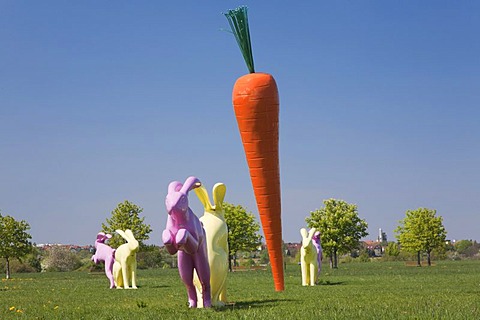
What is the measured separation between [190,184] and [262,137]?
12.9 feet

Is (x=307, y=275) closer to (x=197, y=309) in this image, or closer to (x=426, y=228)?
(x=197, y=309)

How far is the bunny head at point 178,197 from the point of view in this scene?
10.1 metres

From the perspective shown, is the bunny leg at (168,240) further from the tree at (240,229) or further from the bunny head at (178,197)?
the tree at (240,229)

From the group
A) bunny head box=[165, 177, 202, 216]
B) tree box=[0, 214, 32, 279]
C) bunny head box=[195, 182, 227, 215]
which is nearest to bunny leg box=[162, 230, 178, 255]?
bunny head box=[165, 177, 202, 216]

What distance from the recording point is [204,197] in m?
11.9

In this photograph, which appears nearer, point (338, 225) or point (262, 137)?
point (262, 137)

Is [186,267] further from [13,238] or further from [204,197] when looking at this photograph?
[13,238]

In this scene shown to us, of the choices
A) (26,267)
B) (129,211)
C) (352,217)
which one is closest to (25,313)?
(129,211)

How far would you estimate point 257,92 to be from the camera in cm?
1391

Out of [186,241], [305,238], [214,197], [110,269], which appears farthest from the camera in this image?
[110,269]

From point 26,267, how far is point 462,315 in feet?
184

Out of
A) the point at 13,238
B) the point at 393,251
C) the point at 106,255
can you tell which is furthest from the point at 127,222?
the point at 393,251

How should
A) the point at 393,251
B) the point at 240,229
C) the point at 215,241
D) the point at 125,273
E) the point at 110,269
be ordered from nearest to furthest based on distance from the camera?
the point at 215,241 < the point at 125,273 < the point at 110,269 < the point at 240,229 < the point at 393,251

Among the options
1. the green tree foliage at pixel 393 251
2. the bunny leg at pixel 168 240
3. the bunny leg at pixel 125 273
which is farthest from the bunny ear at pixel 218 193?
the green tree foliage at pixel 393 251
